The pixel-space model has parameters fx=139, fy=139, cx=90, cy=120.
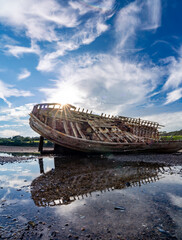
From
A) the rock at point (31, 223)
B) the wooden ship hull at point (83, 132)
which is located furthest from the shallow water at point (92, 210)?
the wooden ship hull at point (83, 132)

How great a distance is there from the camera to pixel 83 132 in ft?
53.7

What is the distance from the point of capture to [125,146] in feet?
50.3

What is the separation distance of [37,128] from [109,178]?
9.56 metres

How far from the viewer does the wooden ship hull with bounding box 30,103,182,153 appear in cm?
A: 1327

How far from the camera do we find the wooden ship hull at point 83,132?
13273 mm

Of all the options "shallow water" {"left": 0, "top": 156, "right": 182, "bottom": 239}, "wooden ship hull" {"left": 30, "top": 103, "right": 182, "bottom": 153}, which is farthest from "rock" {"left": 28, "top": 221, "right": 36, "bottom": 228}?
"wooden ship hull" {"left": 30, "top": 103, "right": 182, "bottom": 153}

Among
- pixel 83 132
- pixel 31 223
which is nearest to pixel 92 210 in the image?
pixel 31 223

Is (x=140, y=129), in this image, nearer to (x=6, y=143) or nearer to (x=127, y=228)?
(x=127, y=228)

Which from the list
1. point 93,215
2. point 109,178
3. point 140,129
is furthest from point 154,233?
point 140,129

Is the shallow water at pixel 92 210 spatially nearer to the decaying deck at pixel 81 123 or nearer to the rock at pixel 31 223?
the rock at pixel 31 223

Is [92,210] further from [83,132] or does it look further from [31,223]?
[83,132]

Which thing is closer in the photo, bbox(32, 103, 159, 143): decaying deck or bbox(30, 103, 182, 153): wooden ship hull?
bbox(30, 103, 182, 153): wooden ship hull

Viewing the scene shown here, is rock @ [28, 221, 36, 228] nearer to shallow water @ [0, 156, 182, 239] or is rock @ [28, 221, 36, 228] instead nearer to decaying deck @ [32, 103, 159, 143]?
shallow water @ [0, 156, 182, 239]

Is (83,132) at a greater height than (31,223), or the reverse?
(83,132)
